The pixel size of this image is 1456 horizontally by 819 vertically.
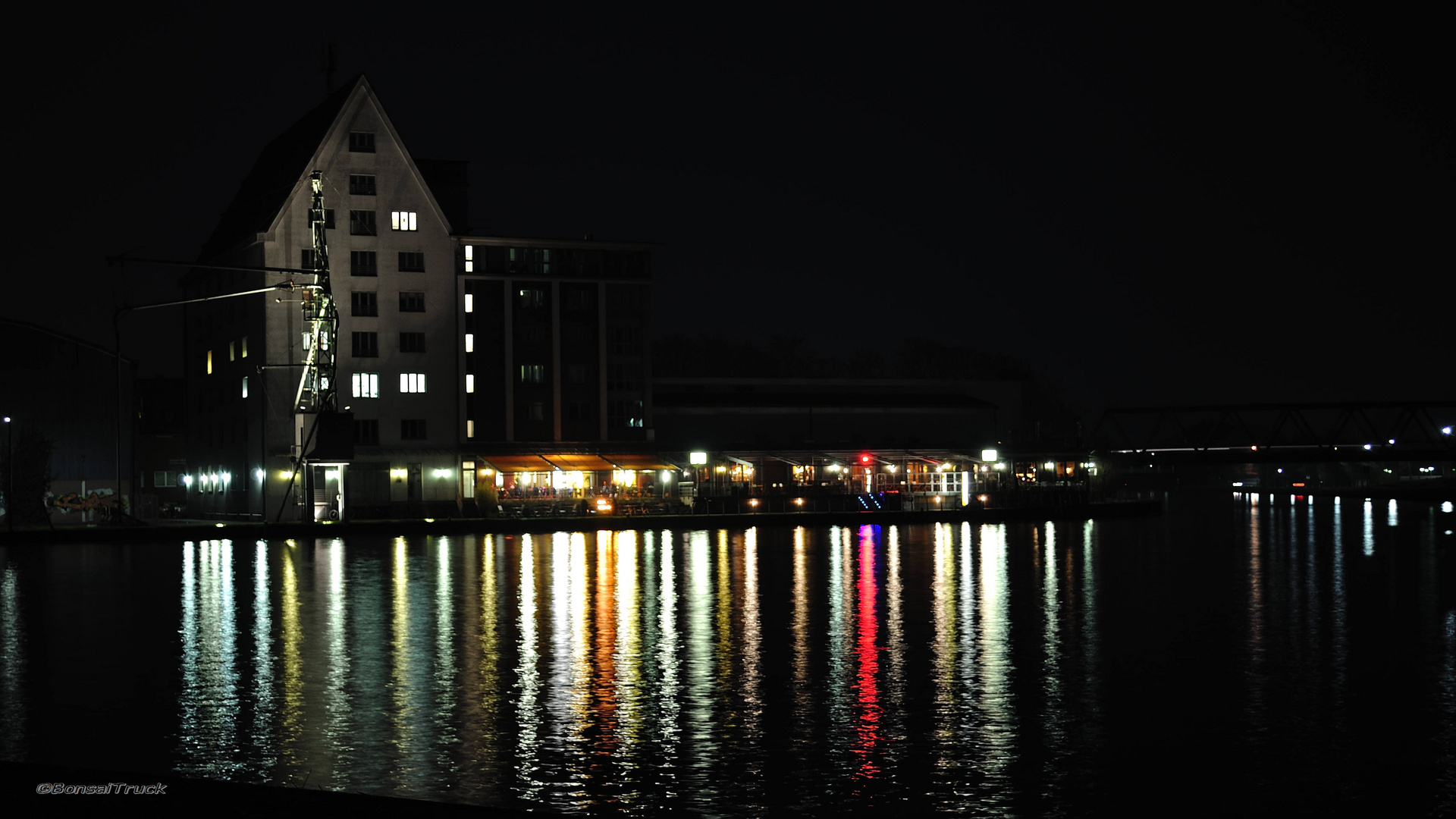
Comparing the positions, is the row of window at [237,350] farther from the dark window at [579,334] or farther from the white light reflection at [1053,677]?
the white light reflection at [1053,677]

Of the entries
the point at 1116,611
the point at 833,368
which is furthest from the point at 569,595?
the point at 833,368

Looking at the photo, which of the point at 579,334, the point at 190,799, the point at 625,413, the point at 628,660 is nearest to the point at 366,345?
the point at 579,334

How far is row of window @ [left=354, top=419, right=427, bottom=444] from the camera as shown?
8381cm

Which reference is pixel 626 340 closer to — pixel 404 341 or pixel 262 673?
pixel 404 341

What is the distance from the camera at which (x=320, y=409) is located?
2970 inches

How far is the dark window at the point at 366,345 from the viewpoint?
84.1m

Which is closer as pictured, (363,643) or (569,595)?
(363,643)

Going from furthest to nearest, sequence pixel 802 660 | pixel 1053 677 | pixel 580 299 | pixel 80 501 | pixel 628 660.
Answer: pixel 580 299 → pixel 80 501 → pixel 802 660 → pixel 628 660 → pixel 1053 677

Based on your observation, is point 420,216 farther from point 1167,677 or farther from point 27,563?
point 1167,677

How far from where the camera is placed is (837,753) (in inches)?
628

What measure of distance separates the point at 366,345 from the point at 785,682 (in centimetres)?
6791

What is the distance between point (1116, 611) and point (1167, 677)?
9.94m

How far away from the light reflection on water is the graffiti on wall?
117ft

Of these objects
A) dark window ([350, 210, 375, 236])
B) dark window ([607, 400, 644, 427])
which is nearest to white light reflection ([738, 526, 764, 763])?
dark window ([607, 400, 644, 427])
